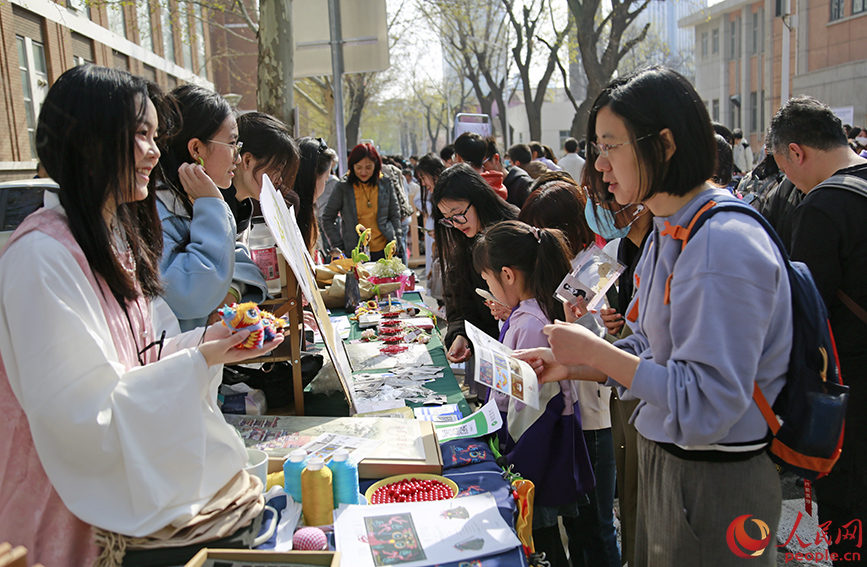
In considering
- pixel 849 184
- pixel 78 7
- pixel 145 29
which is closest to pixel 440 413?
pixel 849 184

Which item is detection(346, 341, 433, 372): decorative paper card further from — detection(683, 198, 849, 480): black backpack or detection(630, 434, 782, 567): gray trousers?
detection(683, 198, 849, 480): black backpack

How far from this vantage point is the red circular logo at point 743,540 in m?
1.54

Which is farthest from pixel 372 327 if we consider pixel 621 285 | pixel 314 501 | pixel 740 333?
pixel 740 333

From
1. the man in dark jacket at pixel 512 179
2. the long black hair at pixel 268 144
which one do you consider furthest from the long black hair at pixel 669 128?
the man in dark jacket at pixel 512 179

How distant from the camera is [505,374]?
6.42 ft

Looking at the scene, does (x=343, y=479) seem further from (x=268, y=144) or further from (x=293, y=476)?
(x=268, y=144)

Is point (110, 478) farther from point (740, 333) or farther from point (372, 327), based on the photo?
point (372, 327)

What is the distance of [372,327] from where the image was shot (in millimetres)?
4059

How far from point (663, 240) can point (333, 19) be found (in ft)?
19.5

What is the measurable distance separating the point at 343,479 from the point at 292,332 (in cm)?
88

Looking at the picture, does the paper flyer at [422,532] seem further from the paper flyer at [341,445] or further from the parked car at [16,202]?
the parked car at [16,202]

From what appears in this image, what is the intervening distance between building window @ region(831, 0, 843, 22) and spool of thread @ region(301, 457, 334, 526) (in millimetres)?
22555

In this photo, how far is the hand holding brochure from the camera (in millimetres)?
2174

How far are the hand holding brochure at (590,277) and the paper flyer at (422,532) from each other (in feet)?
2.62
